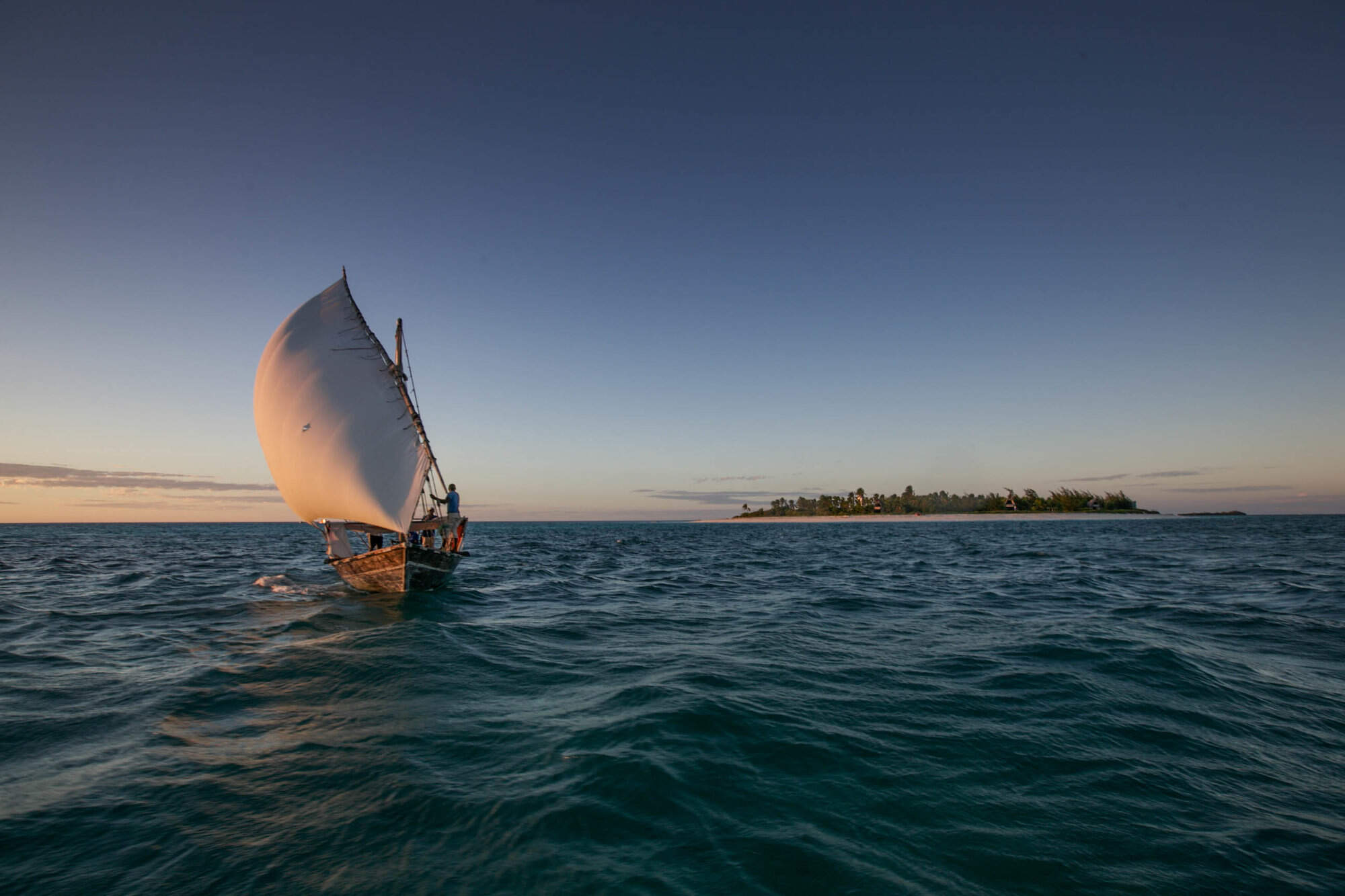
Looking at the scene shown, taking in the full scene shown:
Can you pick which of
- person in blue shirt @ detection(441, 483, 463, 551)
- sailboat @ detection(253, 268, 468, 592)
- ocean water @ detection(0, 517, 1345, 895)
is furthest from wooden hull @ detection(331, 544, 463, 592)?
ocean water @ detection(0, 517, 1345, 895)

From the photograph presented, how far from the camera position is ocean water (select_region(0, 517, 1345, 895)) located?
5.09 metres

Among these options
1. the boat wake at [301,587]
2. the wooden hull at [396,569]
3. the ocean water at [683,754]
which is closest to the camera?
the ocean water at [683,754]

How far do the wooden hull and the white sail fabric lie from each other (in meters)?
1.32

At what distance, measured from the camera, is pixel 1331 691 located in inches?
380

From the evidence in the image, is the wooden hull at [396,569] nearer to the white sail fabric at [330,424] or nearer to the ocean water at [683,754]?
the white sail fabric at [330,424]

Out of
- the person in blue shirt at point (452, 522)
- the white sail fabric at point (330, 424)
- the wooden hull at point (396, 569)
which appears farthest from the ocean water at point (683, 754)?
the person in blue shirt at point (452, 522)

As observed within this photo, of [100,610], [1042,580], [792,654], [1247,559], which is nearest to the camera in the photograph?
[792,654]

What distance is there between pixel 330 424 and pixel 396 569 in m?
6.06

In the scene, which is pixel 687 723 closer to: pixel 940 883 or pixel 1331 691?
pixel 940 883

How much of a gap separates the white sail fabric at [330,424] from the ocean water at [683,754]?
518 cm

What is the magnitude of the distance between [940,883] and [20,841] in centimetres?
884

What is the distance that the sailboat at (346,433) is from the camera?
68.1 ft

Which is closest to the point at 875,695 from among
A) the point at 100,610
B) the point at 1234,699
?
the point at 1234,699

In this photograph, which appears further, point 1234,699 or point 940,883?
point 1234,699
